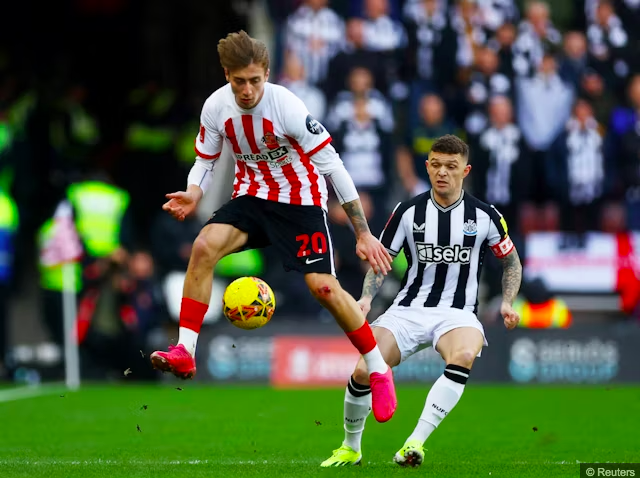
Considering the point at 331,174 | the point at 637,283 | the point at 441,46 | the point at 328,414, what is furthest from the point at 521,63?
the point at 331,174

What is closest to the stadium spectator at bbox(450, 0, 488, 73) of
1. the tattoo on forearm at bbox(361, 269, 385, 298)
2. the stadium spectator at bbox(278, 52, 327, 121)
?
the stadium spectator at bbox(278, 52, 327, 121)

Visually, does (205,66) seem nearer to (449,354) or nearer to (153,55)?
(153,55)

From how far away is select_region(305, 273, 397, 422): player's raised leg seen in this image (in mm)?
8070

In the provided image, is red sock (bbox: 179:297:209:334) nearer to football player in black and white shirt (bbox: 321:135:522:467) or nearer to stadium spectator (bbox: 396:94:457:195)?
football player in black and white shirt (bbox: 321:135:522:467)

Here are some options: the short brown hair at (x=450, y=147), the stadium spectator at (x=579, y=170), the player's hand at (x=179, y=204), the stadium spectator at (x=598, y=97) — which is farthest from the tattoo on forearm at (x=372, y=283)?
the stadium spectator at (x=598, y=97)

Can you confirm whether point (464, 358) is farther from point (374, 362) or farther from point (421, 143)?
point (421, 143)

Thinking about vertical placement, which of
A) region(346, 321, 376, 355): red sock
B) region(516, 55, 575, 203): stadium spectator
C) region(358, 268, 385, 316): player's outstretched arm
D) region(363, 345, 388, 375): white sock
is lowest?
region(363, 345, 388, 375): white sock

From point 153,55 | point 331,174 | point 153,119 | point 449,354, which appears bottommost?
point 449,354

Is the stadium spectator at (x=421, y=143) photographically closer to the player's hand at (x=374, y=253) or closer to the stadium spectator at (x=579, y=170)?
the stadium spectator at (x=579, y=170)

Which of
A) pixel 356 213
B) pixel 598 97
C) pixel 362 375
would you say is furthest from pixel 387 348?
pixel 598 97

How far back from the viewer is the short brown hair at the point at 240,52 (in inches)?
302

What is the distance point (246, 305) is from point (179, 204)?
2.43 ft

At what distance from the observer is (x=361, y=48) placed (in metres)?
17.2

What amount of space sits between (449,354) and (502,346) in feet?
24.4
